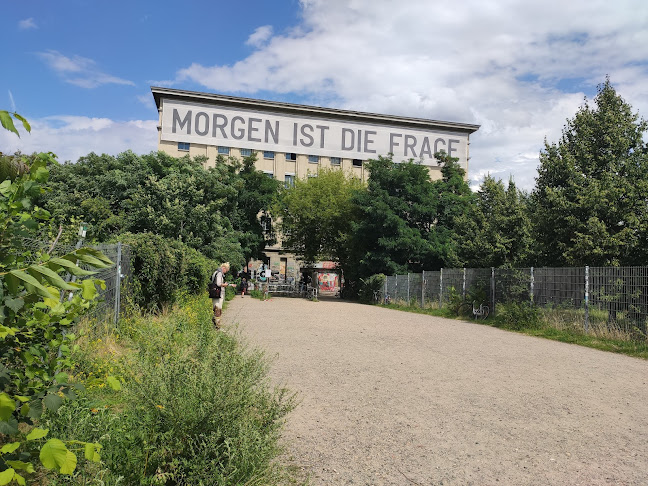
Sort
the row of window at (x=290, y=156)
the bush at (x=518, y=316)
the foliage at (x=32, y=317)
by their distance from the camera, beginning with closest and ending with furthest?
1. the foliage at (x=32, y=317)
2. the bush at (x=518, y=316)
3. the row of window at (x=290, y=156)

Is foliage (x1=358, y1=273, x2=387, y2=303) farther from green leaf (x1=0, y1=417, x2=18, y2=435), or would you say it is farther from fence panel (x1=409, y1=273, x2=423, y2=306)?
green leaf (x1=0, y1=417, x2=18, y2=435)

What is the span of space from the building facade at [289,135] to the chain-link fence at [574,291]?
119 ft

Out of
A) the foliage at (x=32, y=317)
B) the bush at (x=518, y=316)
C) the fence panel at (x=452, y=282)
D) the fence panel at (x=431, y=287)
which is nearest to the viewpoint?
the foliage at (x=32, y=317)

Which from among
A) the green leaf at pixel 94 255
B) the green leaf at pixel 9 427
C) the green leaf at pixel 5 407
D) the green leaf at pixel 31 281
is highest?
the green leaf at pixel 94 255

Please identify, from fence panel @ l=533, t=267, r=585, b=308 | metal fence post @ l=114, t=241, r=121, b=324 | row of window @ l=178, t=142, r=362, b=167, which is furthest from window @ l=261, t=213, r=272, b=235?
metal fence post @ l=114, t=241, r=121, b=324

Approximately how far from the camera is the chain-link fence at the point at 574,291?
13125mm

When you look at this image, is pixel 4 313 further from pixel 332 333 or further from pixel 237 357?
pixel 332 333

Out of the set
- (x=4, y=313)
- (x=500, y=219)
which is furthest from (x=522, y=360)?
(x=500, y=219)

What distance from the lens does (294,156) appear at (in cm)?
6203

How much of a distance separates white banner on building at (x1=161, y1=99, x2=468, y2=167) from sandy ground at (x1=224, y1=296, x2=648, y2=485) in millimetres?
47871

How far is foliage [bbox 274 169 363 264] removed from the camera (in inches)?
1598

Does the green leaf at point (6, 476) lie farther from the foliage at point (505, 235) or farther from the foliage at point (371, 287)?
the foliage at point (371, 287)

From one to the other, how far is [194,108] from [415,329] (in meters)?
48.5

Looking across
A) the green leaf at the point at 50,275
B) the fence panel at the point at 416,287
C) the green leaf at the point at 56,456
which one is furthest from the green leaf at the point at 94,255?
the fence panel at the point at 416,287
